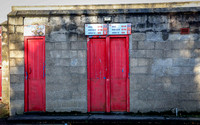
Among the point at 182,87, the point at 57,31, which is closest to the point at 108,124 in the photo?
A: the point at 182,87

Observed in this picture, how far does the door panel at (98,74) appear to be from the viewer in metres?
6.22

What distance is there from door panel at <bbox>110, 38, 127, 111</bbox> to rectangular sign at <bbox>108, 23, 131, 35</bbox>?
0.77 feet

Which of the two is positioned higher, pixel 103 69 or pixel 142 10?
pixel 142 10

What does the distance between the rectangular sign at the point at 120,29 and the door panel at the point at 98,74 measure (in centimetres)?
42

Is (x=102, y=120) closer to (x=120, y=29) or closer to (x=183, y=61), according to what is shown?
(x=120, y=29)

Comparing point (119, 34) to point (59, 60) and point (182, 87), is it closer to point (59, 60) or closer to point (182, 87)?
point (59, 60)

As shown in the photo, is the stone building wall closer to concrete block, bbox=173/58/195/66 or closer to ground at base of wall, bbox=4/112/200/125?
concrete block, bbox=173/58/195/66

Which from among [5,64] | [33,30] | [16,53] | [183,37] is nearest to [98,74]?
[33,30]

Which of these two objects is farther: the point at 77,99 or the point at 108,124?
the point at 77,99

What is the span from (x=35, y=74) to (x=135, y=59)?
3.34m

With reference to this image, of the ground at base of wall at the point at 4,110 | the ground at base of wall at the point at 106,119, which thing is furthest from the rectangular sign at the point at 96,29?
the ground at base of wall at the point at 4,110

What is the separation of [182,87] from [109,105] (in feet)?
7.96

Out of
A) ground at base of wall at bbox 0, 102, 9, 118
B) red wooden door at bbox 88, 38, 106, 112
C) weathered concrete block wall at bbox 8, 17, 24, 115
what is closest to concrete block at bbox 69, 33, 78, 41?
red wooden door at bbox 88, 38, 106, 112

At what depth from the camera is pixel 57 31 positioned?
20.5ft
